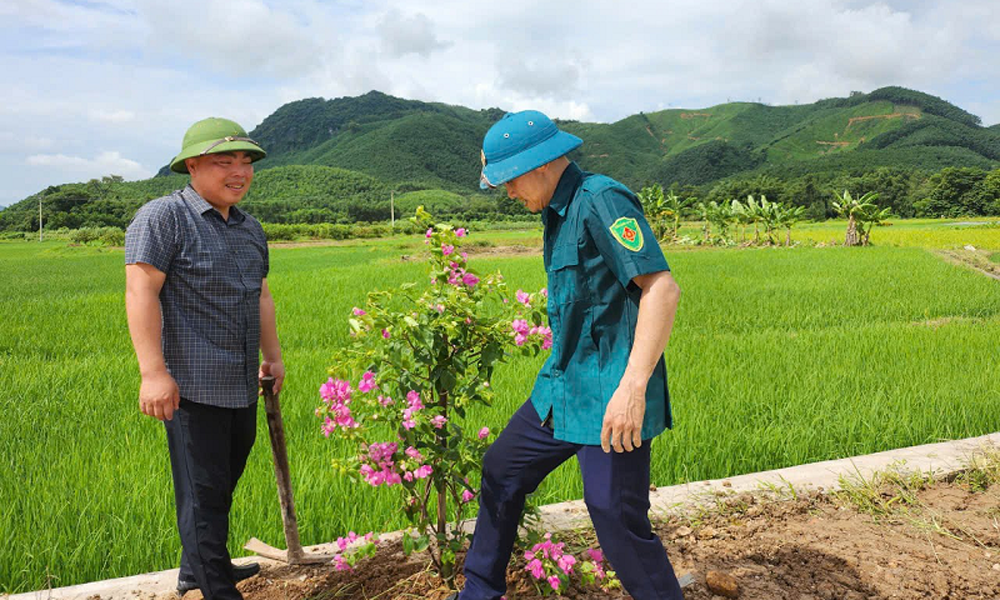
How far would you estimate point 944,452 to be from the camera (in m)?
3.07

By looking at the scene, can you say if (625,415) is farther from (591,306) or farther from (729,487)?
(729,487)

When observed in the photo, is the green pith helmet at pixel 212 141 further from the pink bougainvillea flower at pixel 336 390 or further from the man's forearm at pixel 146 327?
the pink bougainvillea flower at pixel 336 390

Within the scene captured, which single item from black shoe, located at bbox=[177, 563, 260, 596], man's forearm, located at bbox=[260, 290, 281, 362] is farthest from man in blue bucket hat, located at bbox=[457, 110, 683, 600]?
black shoe, located at bbox=[177, 563, 260, 596]

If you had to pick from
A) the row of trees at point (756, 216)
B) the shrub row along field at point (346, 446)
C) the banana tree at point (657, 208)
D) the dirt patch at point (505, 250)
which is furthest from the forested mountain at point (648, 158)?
the shrub row along field at point (346, 446)

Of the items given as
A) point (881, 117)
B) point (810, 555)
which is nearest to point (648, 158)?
point (881, 117)

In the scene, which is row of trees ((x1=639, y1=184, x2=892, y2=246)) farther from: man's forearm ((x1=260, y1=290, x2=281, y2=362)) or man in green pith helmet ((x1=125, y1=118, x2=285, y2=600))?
man in green pith helmet ((x1=125, y1=118, x2=285, y2=600))

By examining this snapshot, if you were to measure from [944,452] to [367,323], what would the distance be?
2.90 metres

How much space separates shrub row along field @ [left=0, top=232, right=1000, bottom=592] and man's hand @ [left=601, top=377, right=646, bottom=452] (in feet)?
4.27

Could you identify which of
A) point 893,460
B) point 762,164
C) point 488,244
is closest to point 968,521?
point 893,460

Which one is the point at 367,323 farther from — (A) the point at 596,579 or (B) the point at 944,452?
(B) the point at 944,452

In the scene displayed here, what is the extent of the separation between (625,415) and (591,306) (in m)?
0.29

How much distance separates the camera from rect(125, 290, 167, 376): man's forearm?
1.72 metres

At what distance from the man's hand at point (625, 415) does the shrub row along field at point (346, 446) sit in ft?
4.27

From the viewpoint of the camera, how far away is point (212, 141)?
1.86 metres
